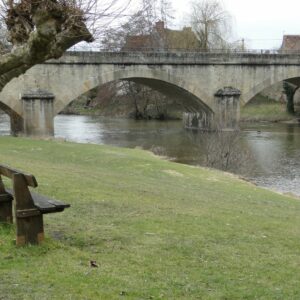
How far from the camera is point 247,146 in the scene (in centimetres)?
3197

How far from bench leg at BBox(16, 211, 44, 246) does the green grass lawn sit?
97 millimetres

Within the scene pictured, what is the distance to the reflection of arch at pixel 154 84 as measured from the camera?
36.3 meters

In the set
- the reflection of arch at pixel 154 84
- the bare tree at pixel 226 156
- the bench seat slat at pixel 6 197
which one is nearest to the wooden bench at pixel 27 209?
the bench seat slat at pixel 6 197

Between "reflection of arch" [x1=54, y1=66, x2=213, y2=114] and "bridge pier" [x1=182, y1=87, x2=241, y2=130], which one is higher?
"reflection of arch" [x1=54, y1=66, x2=213, y2=114]

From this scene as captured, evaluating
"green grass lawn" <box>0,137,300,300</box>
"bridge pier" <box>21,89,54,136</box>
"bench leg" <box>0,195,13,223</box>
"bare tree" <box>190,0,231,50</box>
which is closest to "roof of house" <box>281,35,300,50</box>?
"bare tree" <box>190,0,231,50</box>

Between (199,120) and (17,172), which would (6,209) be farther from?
(199,120)

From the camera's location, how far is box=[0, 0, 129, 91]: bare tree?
6836 millimetres

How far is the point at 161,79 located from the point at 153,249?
1300 inches

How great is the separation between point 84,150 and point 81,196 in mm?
12764

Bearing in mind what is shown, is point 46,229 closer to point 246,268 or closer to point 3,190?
point 3,190

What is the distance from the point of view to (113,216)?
8.25 metres

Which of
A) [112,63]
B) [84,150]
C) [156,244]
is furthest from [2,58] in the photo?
[112,63]

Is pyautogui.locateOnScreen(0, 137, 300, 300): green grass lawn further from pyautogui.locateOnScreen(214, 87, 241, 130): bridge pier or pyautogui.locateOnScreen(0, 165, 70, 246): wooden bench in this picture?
pyautogui.locateOnScreen(214, 87, 241, 130): bridge pier

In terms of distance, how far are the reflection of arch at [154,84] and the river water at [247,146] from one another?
267cm
